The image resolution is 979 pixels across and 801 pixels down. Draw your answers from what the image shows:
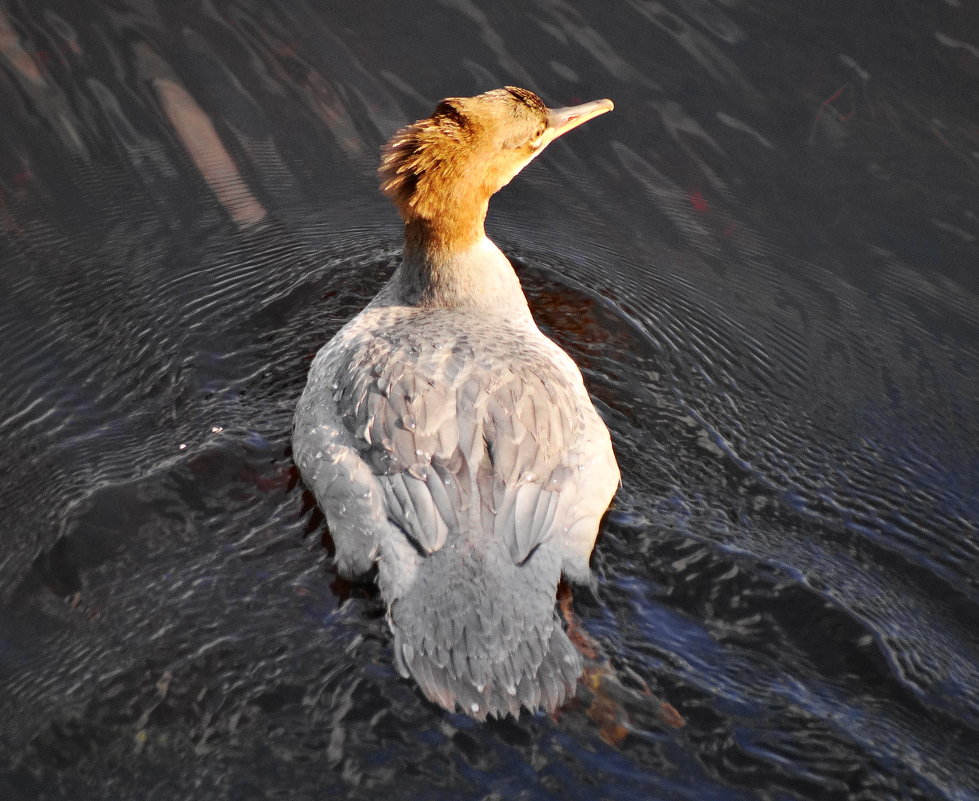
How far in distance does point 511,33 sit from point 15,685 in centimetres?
509

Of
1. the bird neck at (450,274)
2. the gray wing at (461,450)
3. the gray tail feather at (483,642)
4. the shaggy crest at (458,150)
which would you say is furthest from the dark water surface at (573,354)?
the shaggy crest at (458,150)

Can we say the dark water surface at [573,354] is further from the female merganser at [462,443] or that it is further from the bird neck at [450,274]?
the bird neck at [450,274]

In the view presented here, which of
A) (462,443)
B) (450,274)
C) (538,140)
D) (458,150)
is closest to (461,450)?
(462,443)

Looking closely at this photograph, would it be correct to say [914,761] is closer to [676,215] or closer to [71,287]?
[676,215]

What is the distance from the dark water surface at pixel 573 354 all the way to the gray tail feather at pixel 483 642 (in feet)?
0.29

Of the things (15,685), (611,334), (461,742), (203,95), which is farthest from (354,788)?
(203,95)

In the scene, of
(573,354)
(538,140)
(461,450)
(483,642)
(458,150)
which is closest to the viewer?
(483,642)

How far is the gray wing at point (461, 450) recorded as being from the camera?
13.1 ft

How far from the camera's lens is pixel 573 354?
5.52 metres

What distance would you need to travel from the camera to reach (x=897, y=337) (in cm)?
564

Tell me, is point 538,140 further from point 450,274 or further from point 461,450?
point 461,450

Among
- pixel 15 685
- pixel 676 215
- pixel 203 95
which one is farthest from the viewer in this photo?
pixel 203 95

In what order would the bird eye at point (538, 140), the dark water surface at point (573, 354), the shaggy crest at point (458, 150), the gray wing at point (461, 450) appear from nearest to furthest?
the dark water surface at point (573, 354) < the gray wing at point (461, 450) < the shaggy crest at point (458, 150) < the bird eye at point (538, 140)

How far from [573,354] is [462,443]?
5.13ft
